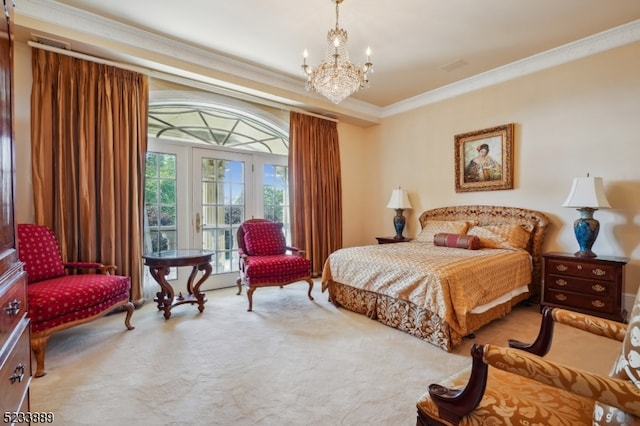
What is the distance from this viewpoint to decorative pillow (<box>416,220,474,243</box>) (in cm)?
420

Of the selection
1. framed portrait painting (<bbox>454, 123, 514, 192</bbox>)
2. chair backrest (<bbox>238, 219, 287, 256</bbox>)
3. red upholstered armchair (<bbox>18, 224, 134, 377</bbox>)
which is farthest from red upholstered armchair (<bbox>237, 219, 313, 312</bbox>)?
framed portrait painting (<bbox>454, 123, 514, 192</bbox>)

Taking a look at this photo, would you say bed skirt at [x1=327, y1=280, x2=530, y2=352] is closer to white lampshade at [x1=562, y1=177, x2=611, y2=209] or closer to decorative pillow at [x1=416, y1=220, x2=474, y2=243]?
decorative pillow at [x1=416, y1=220, x2=474, y2=243]

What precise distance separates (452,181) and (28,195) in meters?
5.26

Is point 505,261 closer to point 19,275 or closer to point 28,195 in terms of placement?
point 19,275

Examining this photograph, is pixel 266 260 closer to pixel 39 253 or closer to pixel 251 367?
pixel 251 367

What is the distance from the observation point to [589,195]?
10.1 feet

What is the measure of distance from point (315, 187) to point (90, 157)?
10.0 ft

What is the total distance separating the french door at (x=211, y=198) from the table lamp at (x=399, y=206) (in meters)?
1.85

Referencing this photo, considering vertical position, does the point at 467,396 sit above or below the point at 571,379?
below

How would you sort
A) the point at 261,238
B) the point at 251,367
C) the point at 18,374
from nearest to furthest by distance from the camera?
the point at 18,374 → the point at 251,367 → the point at 261,238

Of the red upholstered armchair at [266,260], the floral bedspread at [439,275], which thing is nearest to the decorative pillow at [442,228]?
the floral bedspread at [439,275]

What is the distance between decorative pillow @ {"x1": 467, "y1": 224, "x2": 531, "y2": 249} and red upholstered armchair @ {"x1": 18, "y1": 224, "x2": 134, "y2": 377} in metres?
4.09

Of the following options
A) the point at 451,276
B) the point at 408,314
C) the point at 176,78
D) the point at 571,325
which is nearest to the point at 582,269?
the point at 451,276

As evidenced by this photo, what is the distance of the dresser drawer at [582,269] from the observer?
2977mm
